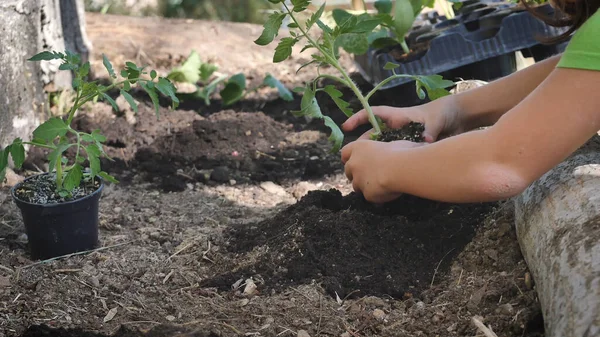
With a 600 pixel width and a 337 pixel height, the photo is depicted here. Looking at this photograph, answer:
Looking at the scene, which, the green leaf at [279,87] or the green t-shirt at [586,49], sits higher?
the green t-shirt at [586,49]

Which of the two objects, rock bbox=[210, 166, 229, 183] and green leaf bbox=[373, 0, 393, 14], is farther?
green leaf bbox=[373, 0, 393, 14]

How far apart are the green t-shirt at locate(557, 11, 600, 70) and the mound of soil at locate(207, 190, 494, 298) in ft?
2.57

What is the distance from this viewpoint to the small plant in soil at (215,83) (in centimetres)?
418

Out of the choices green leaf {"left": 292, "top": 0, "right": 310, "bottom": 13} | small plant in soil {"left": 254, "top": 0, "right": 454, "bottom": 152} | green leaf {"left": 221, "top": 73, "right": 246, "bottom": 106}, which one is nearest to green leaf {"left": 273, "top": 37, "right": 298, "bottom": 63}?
small plant in soil {"left": 254, "top": 0, "right": 454, "bottom": 152}

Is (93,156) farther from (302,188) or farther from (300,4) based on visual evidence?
(302,188)

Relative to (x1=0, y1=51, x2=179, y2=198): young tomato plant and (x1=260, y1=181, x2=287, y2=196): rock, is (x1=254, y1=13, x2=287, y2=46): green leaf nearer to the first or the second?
(x1=0, y1=51, x2=179, y2=198): young tomato plant

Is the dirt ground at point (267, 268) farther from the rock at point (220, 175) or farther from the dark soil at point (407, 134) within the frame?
the dark soil at point (407, 134)

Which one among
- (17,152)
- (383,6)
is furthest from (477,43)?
(17,152)

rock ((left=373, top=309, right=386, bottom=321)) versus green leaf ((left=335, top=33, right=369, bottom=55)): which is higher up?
green leaf ((left=335, top=33, right=369, bottom=55))

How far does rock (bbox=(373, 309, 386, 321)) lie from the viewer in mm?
2004

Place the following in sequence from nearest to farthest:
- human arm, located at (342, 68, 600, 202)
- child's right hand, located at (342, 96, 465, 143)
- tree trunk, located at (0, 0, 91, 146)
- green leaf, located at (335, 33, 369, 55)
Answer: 1. human arm, located at (342, 68, 600, 202)
2. child's right hand, located at (342, 96, 465, 143)
3. tree trunk, located at (0, 0, 91, 146)
4. green leaf, located at (335, 33, 369, 55)

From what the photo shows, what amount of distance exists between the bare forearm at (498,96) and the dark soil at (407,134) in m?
0.16

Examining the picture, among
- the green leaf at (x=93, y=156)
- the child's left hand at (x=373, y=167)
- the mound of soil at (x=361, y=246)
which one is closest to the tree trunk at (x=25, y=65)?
the green leaf at (x=93, y=156)

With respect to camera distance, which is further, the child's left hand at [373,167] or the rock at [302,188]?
the rock at [302,188]
